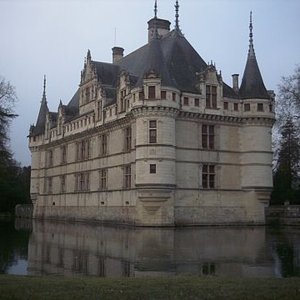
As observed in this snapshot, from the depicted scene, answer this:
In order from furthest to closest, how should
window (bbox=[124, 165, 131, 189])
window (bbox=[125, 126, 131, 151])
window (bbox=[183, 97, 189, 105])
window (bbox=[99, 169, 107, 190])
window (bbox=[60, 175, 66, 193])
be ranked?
window (bbox=[60, 175, 66, 193])
window (bbox=[99, 169, 107, 190])
window (bbox=[125, 126, 131, 151])
window (bbox=[124, 165, 131, 189])
window (bbox=[183, 97, 189, 105])

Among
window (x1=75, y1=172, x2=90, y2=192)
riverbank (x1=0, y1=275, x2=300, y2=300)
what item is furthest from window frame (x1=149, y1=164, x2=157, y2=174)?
riverbank (x1=0, y1=275, x2=300, y2=300)

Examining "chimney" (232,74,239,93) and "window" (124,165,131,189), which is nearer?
"window" (124,165,131,189)

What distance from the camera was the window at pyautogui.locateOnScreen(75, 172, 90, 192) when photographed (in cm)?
4476

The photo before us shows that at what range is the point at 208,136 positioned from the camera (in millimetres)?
37031

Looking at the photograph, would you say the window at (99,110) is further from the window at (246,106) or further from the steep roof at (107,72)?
the window at (246,106)

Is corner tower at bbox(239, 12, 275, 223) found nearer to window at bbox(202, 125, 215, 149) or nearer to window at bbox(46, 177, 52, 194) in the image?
window at bbox(202, 125, 215, 149)

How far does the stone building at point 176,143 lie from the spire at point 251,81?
3.1 inches

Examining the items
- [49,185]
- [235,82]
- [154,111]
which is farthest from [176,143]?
[49,185]

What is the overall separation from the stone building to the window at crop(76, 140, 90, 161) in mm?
Answer: 264

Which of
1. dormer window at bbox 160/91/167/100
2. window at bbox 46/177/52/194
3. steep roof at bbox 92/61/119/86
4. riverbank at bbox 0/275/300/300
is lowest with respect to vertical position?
riverbank at bbox 0/275/300/300

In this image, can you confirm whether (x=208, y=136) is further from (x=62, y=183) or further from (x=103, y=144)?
(x=62, y=183)

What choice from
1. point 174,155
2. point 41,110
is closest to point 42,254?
point 174,155

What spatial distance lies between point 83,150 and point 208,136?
1400cm

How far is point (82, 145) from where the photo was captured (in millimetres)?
46500
